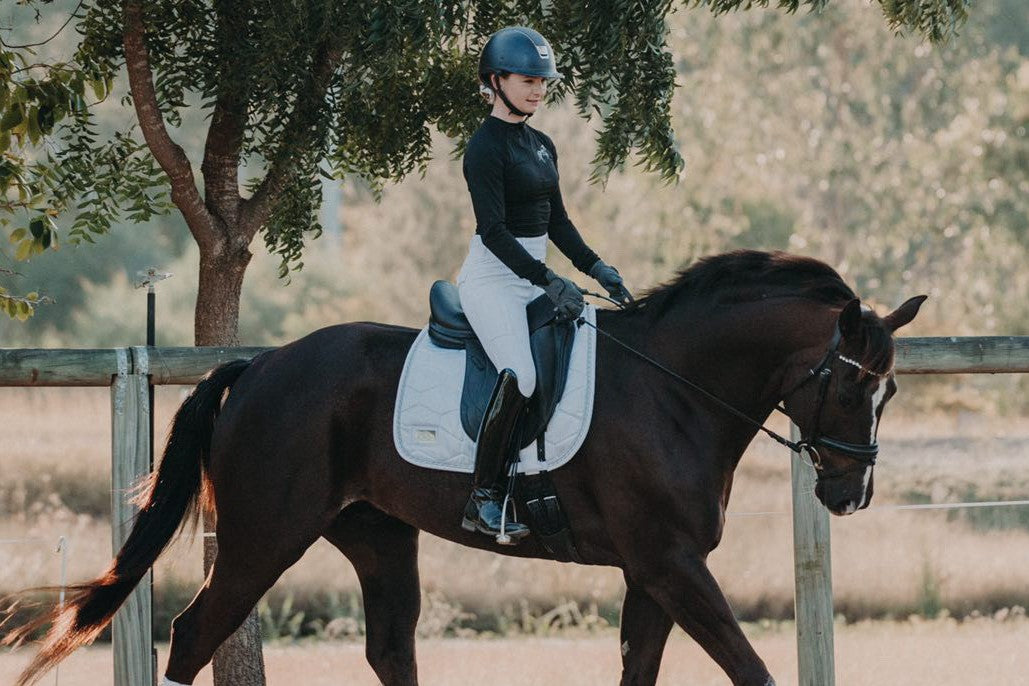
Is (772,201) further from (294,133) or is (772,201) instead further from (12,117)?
(12,117)

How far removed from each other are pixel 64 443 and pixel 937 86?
24576 mm

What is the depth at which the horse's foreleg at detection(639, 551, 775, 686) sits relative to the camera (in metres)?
4.24

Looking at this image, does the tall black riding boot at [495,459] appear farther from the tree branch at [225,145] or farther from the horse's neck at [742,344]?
the tree branch at [225,145]

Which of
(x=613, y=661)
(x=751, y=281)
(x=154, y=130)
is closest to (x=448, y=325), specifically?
(x=751, y=281)

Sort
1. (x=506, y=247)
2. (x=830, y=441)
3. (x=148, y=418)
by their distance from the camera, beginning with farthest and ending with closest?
(x=148, y=418)
(x=506, y=247)
(x=830, y=441)

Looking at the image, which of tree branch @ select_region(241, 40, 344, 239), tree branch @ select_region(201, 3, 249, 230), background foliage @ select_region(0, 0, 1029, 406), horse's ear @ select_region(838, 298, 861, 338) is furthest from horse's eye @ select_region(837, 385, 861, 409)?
background foliage @ select_region(0, 0, 1029, 406)

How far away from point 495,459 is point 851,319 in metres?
1.30

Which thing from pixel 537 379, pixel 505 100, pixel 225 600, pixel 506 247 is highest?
pixel 505 100

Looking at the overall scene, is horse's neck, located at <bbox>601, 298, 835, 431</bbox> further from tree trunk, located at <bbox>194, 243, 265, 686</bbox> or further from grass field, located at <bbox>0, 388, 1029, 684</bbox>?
grass field, located at <bbox>0, 388, 1029, 684</bbox>

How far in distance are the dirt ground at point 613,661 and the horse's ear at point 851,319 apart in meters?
3.05

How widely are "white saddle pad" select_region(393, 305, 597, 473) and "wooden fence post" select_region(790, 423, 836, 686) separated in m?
1.43

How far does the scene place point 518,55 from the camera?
4578mm

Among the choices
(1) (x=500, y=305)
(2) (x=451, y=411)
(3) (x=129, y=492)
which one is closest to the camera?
(1) (x=500, y=305)

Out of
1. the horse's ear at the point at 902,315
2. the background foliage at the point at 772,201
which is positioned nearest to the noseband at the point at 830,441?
the horse's ear at the point at 902,315
